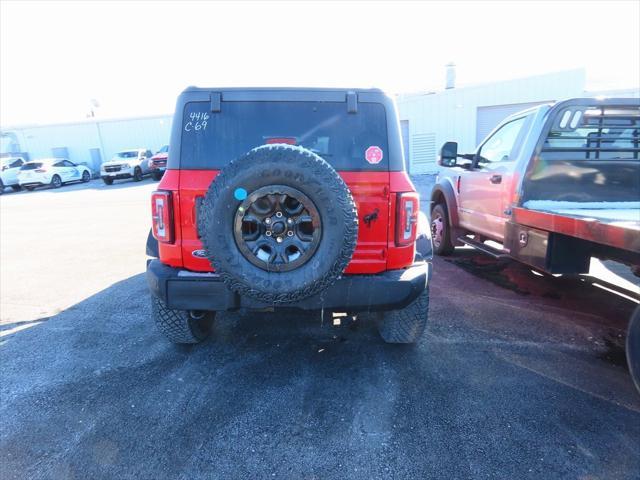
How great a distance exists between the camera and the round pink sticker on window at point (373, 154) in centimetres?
273

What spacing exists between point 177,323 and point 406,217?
200 centimetres

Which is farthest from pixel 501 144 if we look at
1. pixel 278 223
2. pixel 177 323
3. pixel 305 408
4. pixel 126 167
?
pixel 126 167

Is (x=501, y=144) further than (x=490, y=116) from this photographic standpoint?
No

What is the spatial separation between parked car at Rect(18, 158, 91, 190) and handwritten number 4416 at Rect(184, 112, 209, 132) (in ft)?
75.6

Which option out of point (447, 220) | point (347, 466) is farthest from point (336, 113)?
point (447, 220)

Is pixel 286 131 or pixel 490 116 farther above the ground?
pixel 490 116

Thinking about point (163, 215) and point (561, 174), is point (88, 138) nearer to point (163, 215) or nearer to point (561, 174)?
point (163, 215)

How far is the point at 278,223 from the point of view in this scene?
238cm

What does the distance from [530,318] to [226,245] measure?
121 inches

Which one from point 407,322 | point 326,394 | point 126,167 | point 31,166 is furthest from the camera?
point 31,166

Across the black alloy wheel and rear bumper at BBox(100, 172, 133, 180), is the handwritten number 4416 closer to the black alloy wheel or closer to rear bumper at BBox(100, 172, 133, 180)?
the black alloy wheel

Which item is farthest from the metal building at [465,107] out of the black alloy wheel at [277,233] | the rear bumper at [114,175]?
the black alloy wheel at [277,233]

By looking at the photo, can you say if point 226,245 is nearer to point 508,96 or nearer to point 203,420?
point 203,420

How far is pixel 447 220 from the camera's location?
5.83 meters
